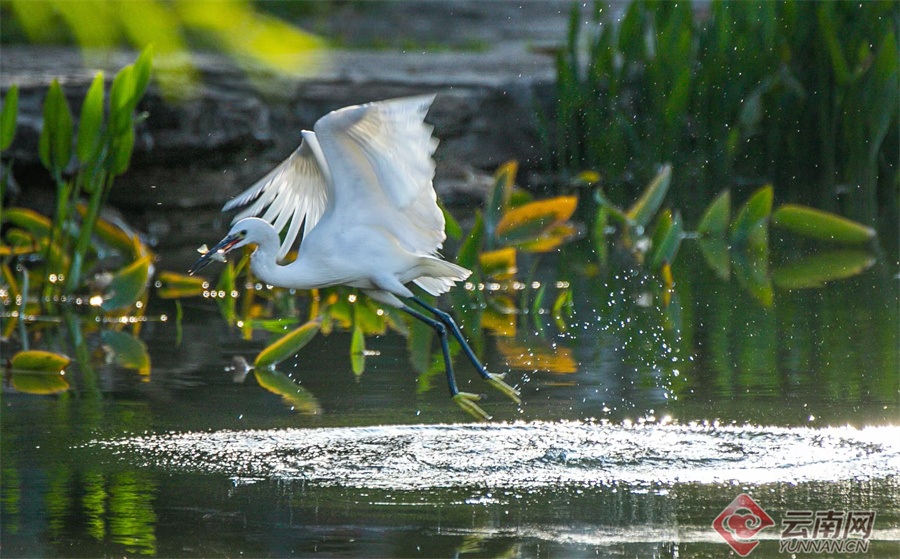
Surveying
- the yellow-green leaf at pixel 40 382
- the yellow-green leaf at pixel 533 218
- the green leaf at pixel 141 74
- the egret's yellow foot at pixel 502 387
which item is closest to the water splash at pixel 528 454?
the egret's yellow foot at pixel 502 387

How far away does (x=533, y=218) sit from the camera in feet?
21.8

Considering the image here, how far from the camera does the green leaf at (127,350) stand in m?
Result: 4.91

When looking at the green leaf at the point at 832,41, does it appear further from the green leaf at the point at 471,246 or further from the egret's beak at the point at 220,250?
the egret's beak at the point at 220,250

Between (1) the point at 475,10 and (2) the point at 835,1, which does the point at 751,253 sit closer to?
(2) the point at 835,1

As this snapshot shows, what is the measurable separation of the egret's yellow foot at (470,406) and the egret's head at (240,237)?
85 centimetres

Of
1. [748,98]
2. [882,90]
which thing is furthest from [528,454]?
[748,98]

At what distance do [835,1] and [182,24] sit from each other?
10040 mm

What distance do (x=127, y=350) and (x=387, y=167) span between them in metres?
1.99

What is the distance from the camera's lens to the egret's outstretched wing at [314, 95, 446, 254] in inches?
143

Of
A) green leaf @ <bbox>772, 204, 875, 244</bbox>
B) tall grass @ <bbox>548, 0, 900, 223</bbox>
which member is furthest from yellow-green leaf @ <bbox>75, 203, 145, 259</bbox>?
tall grass @ <bbox>548, 0, 900, 223</bbox>

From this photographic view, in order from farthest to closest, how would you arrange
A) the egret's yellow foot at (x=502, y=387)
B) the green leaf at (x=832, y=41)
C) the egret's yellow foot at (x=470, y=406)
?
the green leaf at (x=832, y=41), the egret's yellow foot at (x=502, y=387), the egret's yellow foot at (x=470, y=406)

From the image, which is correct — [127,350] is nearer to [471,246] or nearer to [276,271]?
[276,271]

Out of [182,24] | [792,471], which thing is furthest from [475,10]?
[182,24]

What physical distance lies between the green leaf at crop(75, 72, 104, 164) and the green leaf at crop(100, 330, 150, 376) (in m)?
0.85
